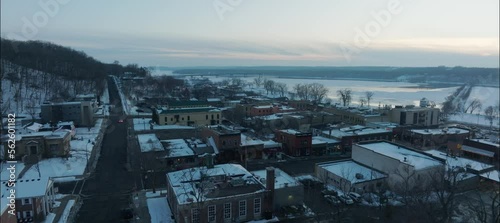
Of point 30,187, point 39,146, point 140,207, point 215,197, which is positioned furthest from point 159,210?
point 39,146

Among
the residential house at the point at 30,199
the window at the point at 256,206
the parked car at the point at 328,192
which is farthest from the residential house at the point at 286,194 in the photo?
the residential house at the point at 30,199

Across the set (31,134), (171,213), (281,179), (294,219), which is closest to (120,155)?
(31,134)

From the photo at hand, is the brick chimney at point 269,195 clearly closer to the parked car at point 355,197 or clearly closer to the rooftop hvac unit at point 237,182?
the rooftop hvac unit at point 237,182

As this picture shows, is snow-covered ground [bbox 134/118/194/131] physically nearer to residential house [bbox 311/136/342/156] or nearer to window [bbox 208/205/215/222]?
residential house [bbox 311/136/342/156]

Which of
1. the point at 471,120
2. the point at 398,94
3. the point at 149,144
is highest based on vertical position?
the point at 398,94

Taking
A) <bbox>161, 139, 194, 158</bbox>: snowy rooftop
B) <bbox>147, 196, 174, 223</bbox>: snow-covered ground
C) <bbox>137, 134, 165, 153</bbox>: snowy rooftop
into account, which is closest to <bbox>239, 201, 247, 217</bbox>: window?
<bbox>147, 196, 174, 223</bbox>: snow-covered ground

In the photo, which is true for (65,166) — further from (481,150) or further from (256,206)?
(481,150)
